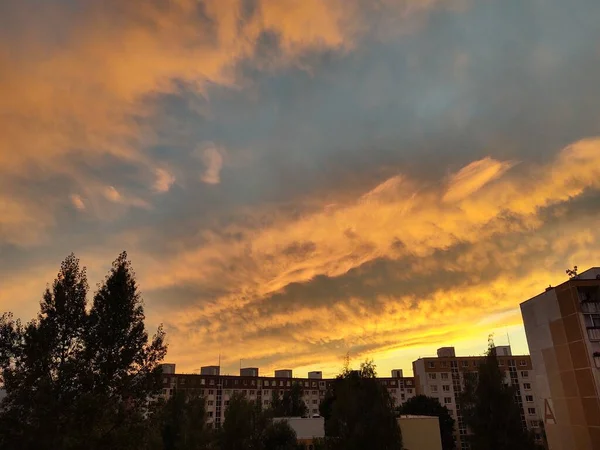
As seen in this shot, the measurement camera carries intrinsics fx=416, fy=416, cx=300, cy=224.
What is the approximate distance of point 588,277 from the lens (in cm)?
4928

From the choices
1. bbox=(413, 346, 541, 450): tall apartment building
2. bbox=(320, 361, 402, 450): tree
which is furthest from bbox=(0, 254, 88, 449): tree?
bbox=(413, 346, 541, 450): tall apartment building

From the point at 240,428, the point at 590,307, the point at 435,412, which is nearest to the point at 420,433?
the point at 240,428

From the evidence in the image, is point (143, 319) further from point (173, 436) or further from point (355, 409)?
point (173, 436)

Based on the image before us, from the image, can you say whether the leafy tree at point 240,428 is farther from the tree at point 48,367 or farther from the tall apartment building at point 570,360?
the tall apartment building at point 570,360

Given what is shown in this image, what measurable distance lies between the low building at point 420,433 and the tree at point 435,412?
2669cm

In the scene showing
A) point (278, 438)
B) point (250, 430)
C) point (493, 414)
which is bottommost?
point (278, 438)

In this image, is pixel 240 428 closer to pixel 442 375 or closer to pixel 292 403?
pixel 292 403

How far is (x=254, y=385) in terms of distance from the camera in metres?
146

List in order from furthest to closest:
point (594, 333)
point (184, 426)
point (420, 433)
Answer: point (420, 433) < point (184, 426) < point (594, 333)

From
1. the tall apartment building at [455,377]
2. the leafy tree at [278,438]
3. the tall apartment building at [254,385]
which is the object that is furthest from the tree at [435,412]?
the leafy tree at [278,438]

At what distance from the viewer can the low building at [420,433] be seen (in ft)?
209

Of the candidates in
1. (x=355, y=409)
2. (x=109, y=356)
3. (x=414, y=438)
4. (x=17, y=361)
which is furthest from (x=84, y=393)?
(x=414, y=438)

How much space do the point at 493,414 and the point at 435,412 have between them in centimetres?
5832

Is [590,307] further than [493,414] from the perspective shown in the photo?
Yes
